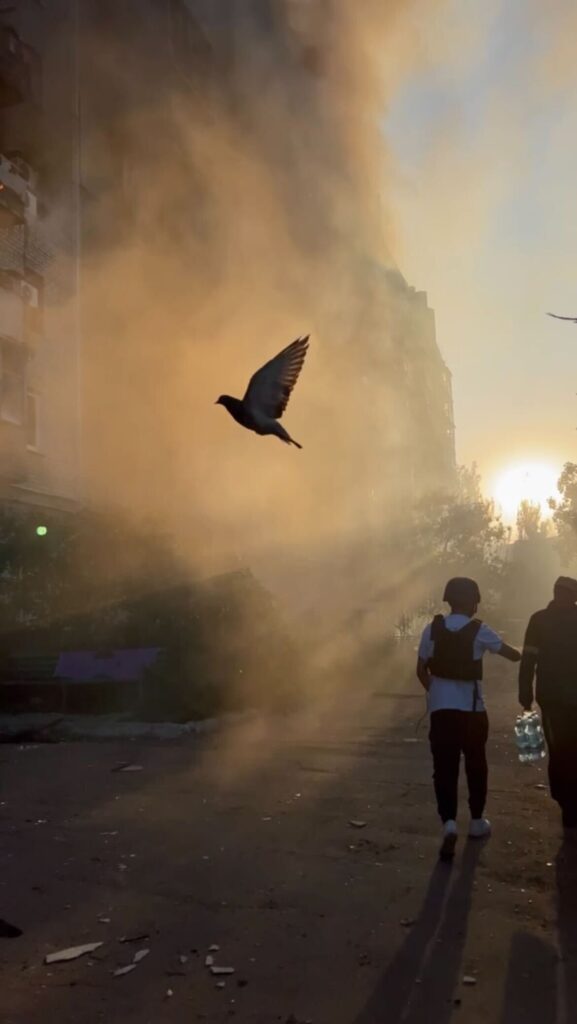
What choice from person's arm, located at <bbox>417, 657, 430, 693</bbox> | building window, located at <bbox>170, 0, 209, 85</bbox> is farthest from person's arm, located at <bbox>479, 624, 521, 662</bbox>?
building window, located at <bbox>170, 0, 209, 85</bbox>

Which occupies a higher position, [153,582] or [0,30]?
[0,30]

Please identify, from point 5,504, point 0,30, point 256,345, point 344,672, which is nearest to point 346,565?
point 256,345

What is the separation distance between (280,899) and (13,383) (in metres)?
13.5

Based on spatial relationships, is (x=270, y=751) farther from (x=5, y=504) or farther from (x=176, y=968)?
(x=5, y=504)

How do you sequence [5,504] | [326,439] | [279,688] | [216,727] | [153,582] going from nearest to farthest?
[216,727], [279,688], [153,582], [5,504], [326,439]

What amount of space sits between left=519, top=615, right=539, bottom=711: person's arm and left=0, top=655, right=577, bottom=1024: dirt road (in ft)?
2.45

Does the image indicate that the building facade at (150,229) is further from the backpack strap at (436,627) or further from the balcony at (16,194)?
the backpack strap at (436,627)

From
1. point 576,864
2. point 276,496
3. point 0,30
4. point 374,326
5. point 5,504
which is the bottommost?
point 576,864

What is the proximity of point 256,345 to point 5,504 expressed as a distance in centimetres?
1209

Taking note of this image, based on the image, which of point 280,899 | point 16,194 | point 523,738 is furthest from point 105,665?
point 16,194

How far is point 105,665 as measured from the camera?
9.68 meters

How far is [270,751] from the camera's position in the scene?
7523 mm

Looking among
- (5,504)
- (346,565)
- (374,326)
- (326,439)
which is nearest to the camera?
(5,504)

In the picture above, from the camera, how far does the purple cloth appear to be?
31.4 ft
